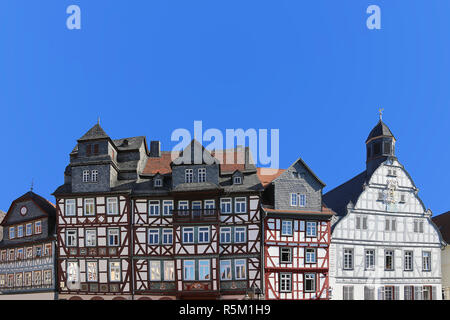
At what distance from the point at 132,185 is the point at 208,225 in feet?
21.7

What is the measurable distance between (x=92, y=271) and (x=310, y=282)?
15965 mm

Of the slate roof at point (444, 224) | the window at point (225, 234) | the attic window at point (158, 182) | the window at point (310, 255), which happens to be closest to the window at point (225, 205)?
the window at point (225, 234)

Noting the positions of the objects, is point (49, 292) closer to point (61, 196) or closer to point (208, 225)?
point (61, 196)

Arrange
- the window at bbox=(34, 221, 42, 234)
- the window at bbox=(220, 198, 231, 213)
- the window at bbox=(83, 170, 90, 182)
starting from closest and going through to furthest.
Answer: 1. the window at bbox=(220, 198, 231, 213)
2. the window at bbox=(83, 170, 90, 182)
3. the window at bbox=(34, 221, 42, 234)

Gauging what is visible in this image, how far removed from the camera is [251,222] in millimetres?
46375

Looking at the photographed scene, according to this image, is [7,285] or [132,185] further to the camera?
[7,285]

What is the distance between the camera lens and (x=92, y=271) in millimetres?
47344

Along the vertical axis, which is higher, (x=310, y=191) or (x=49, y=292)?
(x=310, y=191)

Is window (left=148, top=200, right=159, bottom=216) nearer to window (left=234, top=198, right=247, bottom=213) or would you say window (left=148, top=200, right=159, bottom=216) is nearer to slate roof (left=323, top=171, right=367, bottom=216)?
window (left=234, top=198, right=247, bottom=213)

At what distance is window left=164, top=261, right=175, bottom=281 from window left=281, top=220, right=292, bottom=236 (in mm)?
8299

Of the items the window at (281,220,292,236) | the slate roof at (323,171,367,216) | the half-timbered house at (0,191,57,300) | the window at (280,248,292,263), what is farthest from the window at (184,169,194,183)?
the slate roof at (323,171,367,216)

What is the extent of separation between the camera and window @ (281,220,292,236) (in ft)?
153

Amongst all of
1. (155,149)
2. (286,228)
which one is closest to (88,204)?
(155,149)
